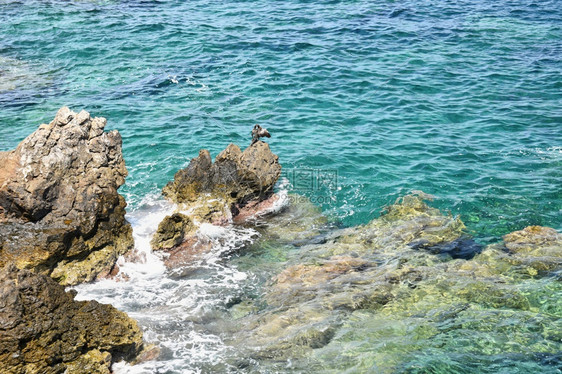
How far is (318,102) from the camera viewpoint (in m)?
22.6

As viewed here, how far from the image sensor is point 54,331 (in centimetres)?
880

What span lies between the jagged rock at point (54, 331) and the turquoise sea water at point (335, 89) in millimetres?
7153

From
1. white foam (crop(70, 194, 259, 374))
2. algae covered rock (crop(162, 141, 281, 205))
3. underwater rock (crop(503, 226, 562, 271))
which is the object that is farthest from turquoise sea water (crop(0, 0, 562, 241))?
white foam (crop(70, 194, 259, 374))

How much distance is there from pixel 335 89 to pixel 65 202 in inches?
545

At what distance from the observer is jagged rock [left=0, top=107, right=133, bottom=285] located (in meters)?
11.8

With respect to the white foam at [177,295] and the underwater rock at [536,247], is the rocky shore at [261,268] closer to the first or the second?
the underwater rock at [536,247]

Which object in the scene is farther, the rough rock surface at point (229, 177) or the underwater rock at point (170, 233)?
the rough rock surface at point (229, 177)

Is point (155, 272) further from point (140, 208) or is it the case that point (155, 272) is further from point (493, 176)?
point (493, 176)

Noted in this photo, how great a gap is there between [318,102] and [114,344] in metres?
15.0

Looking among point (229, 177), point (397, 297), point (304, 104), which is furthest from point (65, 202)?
point (304, 104)

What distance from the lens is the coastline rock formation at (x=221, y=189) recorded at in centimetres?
1449

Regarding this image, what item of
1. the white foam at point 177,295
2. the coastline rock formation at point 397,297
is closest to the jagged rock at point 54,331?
the white foam at point 177,295

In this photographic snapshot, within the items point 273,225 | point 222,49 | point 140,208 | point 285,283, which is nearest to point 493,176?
point 273,225

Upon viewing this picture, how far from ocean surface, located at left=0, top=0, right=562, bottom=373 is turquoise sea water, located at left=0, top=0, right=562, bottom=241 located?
3.1 inches
